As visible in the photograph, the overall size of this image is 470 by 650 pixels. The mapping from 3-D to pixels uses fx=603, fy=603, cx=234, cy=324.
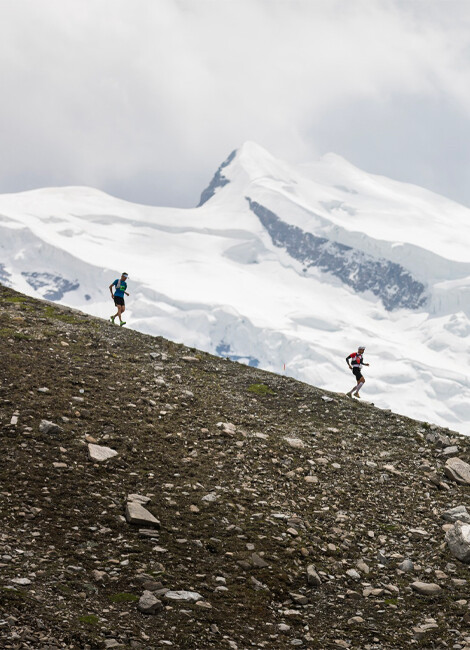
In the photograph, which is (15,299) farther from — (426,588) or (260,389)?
(426,588)

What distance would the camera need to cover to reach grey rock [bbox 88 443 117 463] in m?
12.1

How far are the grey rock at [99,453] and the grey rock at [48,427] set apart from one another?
801mm

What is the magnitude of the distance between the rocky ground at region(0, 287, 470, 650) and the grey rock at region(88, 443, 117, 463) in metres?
0.07

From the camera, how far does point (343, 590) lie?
9.91m

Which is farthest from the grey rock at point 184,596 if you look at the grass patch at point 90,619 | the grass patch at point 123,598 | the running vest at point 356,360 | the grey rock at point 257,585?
the running vest at point 356,360

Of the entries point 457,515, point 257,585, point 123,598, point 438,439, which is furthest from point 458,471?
point 123,598

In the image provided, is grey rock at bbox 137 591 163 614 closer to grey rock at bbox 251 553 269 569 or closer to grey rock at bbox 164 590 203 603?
grey rock at bbox 164 590 203 603

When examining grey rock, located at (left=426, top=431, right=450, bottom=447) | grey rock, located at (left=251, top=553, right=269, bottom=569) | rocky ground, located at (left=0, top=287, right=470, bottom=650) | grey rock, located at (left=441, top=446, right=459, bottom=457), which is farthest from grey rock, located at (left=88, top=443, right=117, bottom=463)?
grey rock, located at (left=426, top=431, right=450, bottom=447)

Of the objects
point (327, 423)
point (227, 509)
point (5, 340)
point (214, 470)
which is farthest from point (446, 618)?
point (5, 340)

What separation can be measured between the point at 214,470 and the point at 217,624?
4821 mm

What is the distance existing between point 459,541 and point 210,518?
4.75 metres

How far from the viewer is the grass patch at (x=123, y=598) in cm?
835

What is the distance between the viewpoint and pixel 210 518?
11.1m

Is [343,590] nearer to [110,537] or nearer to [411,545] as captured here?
[411,545]
